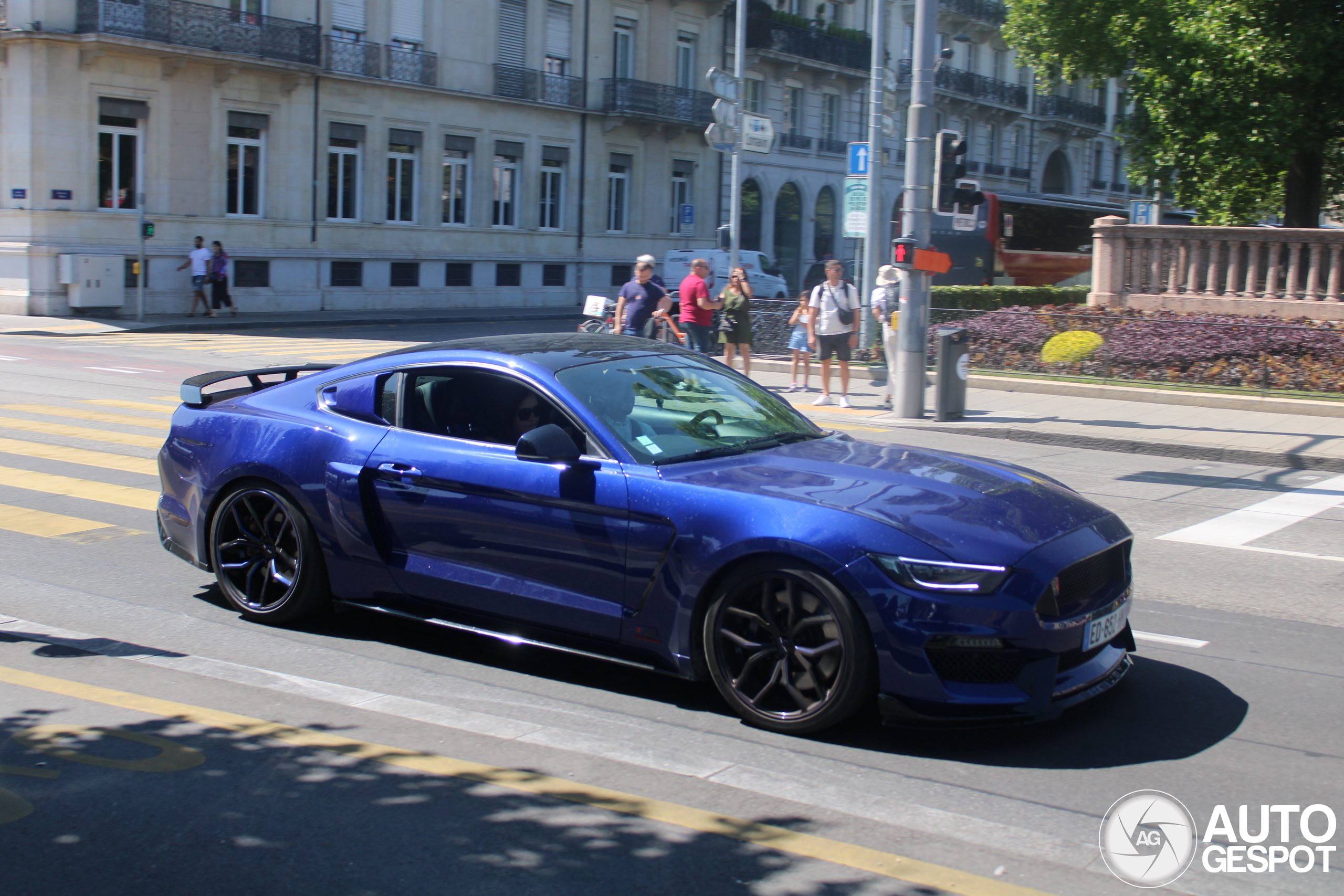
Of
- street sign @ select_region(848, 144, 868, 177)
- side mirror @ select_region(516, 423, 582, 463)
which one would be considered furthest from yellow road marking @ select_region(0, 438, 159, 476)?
street sign @ select_region(848, 144, 868, 177)

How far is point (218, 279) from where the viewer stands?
104ft

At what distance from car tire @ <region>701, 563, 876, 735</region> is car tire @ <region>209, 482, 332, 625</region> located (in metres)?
2.09

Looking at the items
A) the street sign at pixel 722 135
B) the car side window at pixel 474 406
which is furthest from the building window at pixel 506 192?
the car side window at pixel 474 406

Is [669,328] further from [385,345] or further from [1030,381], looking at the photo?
[385,345]

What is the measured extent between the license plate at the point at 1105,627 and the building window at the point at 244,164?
32.1 meters

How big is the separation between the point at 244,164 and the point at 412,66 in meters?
6.27

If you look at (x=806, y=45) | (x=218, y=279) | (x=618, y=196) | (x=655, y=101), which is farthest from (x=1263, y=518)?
(x=806, y=45)

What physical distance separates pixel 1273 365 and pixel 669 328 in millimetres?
7967

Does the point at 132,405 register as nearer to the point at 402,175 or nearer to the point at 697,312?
the point at 697,312

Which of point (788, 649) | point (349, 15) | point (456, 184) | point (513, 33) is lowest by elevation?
point (788, 649)

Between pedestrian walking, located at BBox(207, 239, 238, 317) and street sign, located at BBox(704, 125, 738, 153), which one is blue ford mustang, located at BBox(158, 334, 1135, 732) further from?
pedestrian walking, located at BBox(207, 239, 238, 317)

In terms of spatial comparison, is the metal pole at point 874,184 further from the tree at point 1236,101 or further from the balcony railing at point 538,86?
the balcony railing at point 538,86

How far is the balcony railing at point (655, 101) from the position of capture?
43906 millimetres

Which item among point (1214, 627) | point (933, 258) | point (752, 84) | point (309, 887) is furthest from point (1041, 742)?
point (752, 84)
